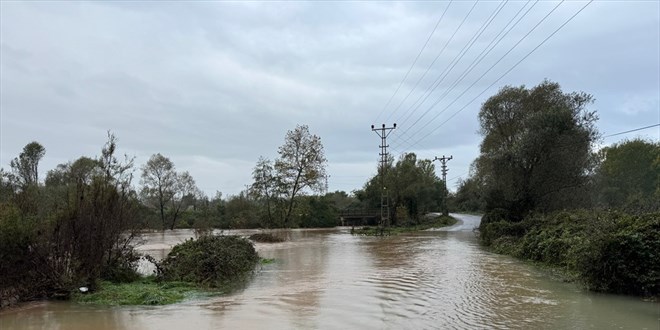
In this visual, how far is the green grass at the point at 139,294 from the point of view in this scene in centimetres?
1130

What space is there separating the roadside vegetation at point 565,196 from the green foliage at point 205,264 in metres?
10.7

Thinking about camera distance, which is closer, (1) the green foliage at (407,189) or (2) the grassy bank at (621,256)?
(2) the grassy bank at (621,256)

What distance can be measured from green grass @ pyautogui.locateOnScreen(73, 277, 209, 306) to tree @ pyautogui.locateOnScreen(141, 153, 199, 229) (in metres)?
52.8

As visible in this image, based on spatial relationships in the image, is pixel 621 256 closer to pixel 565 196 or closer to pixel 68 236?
pixel 68 236

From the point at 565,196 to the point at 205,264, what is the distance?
25809 mm

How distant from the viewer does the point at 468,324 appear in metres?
9.16

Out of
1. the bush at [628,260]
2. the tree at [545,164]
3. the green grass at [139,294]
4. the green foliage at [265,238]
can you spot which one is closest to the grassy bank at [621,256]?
the bush at [628,260]

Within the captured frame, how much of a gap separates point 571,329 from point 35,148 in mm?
60931

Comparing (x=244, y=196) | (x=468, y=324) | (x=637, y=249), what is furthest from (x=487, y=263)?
(x=244, y=196)

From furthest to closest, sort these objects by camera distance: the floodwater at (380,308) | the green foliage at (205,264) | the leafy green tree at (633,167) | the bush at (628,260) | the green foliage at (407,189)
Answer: the green foliage at (407,189) → the leafy green tree at (633,167) → the green foliage at (205,264) → the bush at (628,260) → the floodwater at (380,308)

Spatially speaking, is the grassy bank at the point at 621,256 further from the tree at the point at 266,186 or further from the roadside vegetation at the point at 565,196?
the tree at the point at 266,186

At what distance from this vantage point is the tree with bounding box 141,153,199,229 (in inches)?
2514

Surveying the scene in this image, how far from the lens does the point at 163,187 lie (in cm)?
6438

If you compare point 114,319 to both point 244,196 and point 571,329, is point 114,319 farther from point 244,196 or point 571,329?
point 244,196
